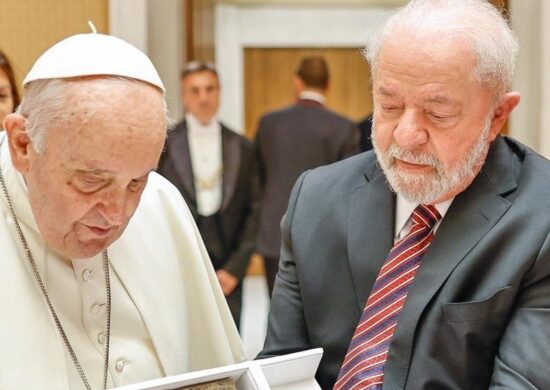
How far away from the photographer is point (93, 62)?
69.9 inches

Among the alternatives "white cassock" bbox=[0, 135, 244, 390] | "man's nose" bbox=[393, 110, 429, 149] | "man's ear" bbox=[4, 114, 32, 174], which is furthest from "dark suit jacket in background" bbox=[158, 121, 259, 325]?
"man's ear" bbox=[4, 114, 32, 174]

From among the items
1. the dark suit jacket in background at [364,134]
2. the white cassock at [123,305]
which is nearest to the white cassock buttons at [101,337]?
the white cassock at [123,305]

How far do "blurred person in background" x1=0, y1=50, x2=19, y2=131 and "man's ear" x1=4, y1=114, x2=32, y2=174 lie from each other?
3.99ft

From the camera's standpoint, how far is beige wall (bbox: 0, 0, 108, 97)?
485cm

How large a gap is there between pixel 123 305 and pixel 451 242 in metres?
0.78

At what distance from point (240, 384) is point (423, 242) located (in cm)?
62

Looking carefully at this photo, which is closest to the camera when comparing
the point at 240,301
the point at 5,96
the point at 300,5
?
the point at 5,96

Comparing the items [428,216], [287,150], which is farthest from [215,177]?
[428,216]

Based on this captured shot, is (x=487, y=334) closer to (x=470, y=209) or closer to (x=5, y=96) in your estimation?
(x=470, y=209)

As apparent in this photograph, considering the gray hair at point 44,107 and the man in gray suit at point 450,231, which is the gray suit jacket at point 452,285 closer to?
the man in gray suit at point 450,231

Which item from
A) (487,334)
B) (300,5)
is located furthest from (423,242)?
(300,5)

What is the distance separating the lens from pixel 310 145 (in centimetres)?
588

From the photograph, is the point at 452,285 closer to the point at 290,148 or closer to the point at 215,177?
the point at 215,177

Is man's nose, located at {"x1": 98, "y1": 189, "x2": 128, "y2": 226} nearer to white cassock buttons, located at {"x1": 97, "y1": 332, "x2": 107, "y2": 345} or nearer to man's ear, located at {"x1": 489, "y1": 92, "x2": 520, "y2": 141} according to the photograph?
white cassock buttons, located at {"x1": 97, "y1": 332, "x2": 107, "y2": 345}
